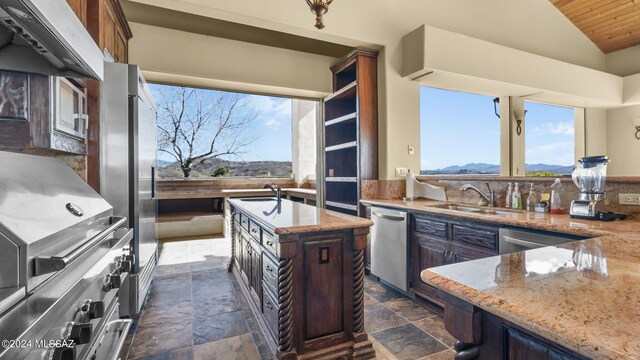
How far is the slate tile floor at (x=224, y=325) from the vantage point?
2.06 metres

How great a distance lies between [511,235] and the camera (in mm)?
2008

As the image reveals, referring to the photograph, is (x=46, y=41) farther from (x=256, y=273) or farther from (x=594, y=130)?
(x=594, y=130)

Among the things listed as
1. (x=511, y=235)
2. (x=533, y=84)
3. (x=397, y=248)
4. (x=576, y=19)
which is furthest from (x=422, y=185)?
(x=576, y=19)

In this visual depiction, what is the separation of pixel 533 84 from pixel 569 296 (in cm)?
417

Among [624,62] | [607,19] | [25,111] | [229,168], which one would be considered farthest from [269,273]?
[624,62]

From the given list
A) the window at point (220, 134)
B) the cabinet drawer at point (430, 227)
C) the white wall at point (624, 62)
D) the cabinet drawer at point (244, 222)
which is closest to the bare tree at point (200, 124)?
the window at point (220, 134)

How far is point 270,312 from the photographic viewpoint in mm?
2064

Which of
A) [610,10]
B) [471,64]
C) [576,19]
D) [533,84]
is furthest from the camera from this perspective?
[576,19]

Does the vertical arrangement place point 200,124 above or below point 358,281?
above

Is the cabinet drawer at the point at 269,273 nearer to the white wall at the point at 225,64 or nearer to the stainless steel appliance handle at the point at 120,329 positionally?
the stainless steel appliance handle at the point at 120,329

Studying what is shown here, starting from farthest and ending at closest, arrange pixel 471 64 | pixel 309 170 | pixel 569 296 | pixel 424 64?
pixel 309 170, pixel 471 64, pixel 424 64, pixel 569 296

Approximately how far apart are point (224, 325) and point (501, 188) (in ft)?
8.74

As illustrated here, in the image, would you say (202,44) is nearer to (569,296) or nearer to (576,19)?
(569,296)

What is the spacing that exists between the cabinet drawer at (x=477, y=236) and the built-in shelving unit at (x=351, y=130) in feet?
4.62
